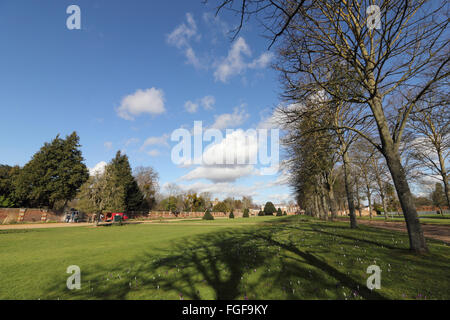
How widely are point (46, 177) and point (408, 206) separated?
55.1 metres

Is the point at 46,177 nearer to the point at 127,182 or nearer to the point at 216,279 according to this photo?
the point at 127,182

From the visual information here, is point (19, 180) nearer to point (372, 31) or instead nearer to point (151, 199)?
point (151, 199)

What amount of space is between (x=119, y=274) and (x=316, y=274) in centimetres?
549

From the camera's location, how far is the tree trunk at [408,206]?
21.1 feet

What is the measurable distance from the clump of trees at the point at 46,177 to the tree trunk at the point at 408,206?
53.3 meters

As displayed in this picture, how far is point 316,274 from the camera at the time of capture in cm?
471

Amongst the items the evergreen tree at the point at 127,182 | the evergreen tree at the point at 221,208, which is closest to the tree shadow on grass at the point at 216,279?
the evergreen tree at the point at 127,182

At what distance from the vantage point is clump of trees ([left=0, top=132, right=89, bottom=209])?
127 ft

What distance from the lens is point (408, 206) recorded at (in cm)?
684

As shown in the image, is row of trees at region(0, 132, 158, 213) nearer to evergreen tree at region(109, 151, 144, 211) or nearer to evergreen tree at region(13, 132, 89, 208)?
evergreen tree at region(13, 132, 89, 208)

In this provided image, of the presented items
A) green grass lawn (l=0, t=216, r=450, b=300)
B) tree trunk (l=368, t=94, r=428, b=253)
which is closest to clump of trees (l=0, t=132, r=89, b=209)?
green grass lawn (l=0, t=216, r=450, b=300)

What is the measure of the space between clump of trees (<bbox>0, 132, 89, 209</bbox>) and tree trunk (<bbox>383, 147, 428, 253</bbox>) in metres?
53.3

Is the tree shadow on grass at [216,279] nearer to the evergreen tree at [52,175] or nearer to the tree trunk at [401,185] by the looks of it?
the tree trunk at [401,185]
